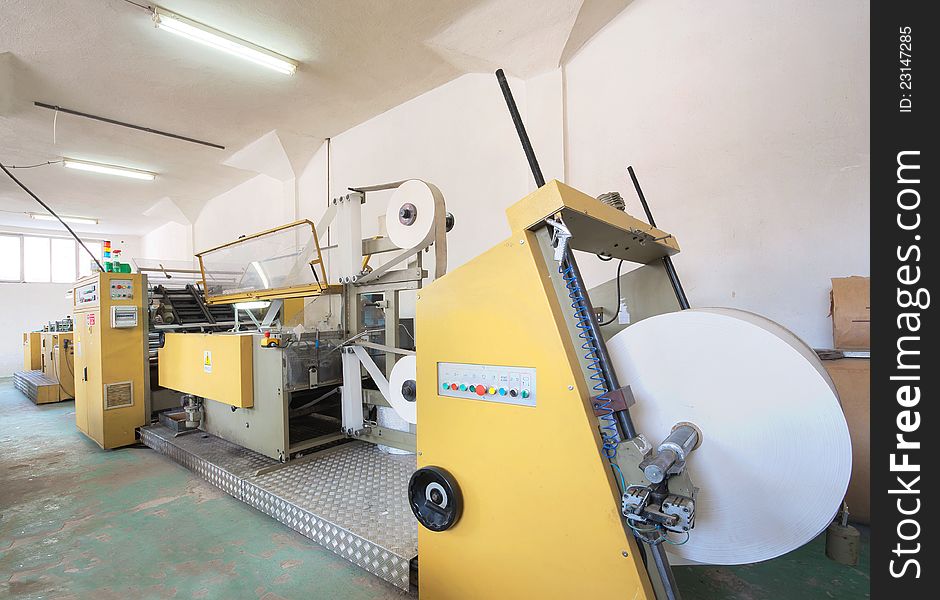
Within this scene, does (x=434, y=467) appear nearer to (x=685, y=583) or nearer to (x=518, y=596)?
(x=518, y=596)

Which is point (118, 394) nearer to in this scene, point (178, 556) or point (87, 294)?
point (87, 294)

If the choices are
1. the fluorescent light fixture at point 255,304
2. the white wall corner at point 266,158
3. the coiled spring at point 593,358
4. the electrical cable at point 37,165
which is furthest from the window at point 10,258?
the coiled spring at point 593,358

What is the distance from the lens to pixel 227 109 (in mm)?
5418

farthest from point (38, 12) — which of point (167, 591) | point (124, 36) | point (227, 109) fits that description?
point (167, 591)

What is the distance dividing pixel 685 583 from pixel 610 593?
3.13 ft

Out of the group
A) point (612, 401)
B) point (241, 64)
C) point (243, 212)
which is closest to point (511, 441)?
point (612, 401)

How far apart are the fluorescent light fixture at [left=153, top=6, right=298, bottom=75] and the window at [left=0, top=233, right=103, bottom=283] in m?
10.1

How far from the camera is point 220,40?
4.01 metres

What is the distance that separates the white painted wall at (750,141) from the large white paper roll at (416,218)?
1.66 metres

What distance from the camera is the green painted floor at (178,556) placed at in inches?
70.8

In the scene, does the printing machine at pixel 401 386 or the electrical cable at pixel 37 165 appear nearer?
the printing machine at pixel 401 386

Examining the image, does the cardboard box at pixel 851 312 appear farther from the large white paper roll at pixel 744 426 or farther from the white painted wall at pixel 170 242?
the white painted wall at pixel 170 242

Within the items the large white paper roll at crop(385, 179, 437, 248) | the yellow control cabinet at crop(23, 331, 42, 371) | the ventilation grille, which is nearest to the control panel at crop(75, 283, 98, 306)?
the ventilation grille

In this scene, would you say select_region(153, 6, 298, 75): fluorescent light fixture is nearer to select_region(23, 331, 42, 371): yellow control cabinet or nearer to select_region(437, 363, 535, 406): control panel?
Answer: select_region(437, 363, 535, 406): control panel
